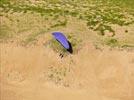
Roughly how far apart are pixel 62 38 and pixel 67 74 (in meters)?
3.25

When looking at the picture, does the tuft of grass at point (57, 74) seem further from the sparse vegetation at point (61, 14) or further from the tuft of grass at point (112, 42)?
the tuft of grass at point (112, 42)

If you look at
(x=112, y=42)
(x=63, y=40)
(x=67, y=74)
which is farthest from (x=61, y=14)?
(x=67, y=74)

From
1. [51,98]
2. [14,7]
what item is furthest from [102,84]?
[14,7]

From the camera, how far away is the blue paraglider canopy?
23486 mm

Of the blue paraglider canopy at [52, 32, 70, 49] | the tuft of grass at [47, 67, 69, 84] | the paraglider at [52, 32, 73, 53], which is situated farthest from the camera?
the blue paraglider canopy at [52, 32, 70, 49]

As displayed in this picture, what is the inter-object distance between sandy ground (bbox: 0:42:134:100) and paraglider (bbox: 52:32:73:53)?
2.05ft

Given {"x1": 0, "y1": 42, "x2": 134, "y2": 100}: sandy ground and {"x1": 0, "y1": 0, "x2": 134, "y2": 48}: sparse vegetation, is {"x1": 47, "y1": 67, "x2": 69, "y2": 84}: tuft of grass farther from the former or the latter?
{"x1": 0, "y1": 0, "x2": 134, "y2": 48}: sparse vegetation

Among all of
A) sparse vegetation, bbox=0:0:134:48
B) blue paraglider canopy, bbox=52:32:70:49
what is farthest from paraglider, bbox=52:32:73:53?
sparse vegetation, bbox=0:0:134:48

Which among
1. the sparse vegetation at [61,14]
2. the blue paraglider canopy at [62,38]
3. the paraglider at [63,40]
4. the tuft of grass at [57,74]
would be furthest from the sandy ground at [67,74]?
the sparse vegetation at [61,14]

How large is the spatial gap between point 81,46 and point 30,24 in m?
4.45

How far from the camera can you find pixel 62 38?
24000mm

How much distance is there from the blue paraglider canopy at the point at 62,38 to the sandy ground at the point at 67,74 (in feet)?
2.93

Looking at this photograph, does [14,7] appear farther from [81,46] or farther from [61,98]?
[61,98]

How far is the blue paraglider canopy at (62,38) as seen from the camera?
23486mm
